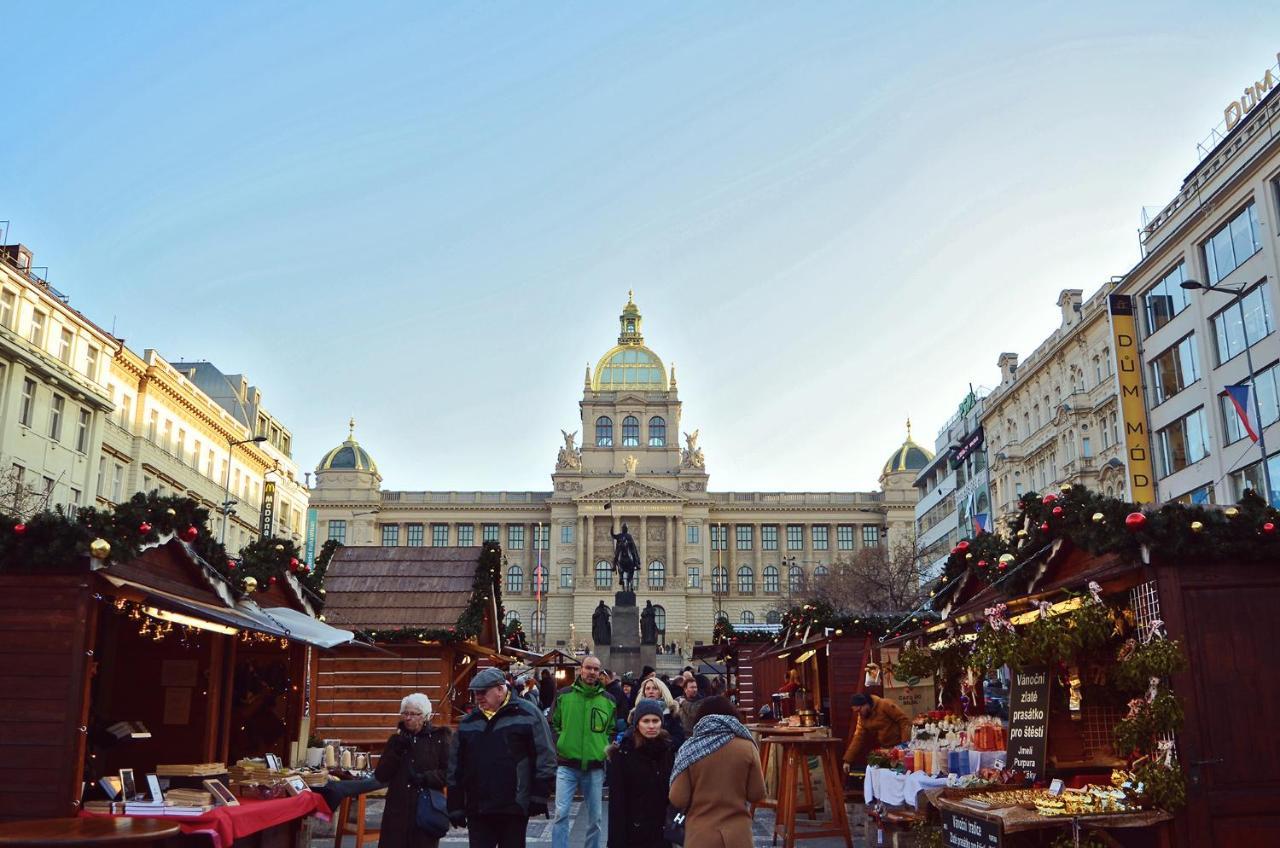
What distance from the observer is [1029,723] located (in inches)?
400

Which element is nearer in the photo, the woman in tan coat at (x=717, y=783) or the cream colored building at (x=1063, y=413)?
the woman in tan coat at (x=717, y=783)

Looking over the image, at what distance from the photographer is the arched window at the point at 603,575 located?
327 feet

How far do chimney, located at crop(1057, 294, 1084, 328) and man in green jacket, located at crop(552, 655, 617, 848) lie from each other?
4595 cm

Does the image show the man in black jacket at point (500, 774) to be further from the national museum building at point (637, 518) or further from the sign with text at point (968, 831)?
the national museum building at point (637, 518)

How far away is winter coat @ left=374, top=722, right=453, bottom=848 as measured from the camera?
28.2 ft

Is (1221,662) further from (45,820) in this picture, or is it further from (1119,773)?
(45,820)

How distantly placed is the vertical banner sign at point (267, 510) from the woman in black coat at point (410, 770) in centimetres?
4977

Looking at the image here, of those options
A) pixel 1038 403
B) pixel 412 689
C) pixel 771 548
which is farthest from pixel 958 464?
pixel 412 689

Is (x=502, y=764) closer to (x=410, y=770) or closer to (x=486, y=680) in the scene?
(x=486, y=680)

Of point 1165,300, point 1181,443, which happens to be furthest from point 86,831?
point 1165,300

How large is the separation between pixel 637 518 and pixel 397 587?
83091 mm

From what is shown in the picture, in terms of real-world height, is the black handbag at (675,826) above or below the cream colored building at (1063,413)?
below

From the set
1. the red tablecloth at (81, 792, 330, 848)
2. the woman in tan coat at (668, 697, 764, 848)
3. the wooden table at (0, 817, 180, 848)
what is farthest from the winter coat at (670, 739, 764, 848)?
the red tablecloth at (81, 792, 330, 848)

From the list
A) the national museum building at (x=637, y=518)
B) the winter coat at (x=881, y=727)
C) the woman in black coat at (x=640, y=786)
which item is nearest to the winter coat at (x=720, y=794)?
the woman in black coat at (x=640, y=786)
